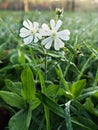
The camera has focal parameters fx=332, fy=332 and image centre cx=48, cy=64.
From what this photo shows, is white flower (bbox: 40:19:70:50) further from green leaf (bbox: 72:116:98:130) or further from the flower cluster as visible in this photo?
green leaf (bbox: 72:116:98:130)

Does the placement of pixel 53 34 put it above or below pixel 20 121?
above

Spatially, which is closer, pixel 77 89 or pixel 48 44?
pixel 48 44

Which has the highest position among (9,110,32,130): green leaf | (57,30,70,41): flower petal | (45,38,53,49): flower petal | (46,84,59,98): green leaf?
(57,30,70,41): flower petal

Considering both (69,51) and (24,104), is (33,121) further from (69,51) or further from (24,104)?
(69,51)

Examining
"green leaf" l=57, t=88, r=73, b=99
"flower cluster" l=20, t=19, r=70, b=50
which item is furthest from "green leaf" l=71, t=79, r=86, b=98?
"flower cluster" l=20, t=19, r=70, b=50

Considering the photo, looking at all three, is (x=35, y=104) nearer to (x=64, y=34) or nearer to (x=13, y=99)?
(x=13, y=99)

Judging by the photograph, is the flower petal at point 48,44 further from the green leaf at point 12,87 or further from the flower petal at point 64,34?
the green leaf at point 12,87

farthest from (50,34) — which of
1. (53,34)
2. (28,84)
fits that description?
Answer: (28,84)
